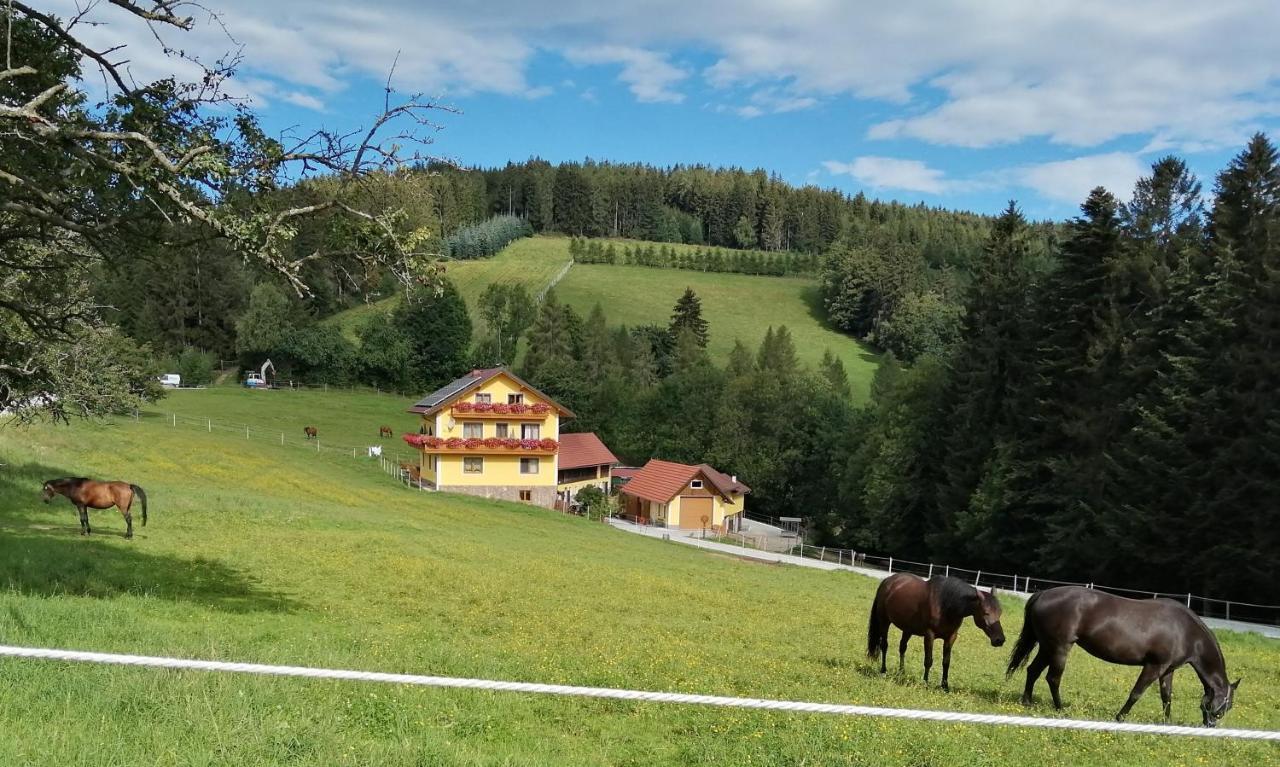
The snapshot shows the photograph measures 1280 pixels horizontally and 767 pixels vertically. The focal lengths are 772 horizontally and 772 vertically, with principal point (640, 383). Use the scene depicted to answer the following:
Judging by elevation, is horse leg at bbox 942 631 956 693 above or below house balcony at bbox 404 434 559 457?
above

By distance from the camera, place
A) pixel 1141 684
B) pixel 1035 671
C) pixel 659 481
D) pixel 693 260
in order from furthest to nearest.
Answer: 1. pixel 693 260
2. pixel 659 481
3. pixel 1035 671
4. pixel 1141 684

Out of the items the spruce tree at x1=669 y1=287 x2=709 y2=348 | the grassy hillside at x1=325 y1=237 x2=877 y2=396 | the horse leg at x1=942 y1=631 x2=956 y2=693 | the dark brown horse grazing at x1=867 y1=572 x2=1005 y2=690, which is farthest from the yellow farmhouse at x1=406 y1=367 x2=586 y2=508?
the grassy hillside at x1=325 y1=237 x2=877 y2=396

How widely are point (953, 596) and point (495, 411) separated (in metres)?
47.8

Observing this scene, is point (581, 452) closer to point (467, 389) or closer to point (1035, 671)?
point (467, 389)

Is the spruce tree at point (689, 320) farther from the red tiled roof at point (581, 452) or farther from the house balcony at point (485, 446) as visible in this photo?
the house balcony at point (485, 446)

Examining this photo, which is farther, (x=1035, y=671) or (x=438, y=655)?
(x=1035, y=671)

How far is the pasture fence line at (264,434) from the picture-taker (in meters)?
59.3

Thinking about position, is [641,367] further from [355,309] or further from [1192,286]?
[1192,286]

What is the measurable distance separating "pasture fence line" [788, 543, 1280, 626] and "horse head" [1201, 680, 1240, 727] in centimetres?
806

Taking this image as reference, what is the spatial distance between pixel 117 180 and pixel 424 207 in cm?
390

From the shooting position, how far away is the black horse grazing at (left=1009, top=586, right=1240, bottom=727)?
33.2ft

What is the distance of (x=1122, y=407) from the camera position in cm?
3453

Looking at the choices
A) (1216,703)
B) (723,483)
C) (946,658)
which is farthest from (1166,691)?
(723,483)

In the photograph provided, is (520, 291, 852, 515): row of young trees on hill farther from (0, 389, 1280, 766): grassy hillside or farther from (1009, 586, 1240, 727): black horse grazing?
(1009, 586, 1240, 727): black horse grazing
